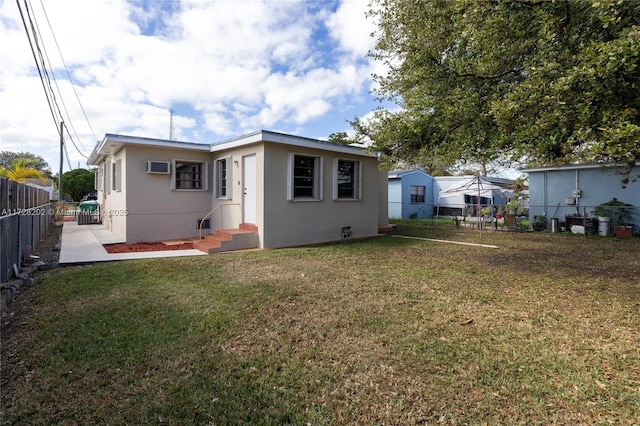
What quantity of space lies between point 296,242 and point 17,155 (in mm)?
52576

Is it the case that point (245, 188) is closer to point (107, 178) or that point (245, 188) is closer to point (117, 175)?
point (117, 175)

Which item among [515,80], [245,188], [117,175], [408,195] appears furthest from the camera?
[408,195]

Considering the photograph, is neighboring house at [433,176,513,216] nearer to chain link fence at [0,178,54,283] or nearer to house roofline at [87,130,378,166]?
house roofline at [87,130,378,166]

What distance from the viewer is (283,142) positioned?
7.79 m

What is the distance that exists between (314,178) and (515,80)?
499 cm

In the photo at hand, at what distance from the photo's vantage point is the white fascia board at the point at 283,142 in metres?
7.55

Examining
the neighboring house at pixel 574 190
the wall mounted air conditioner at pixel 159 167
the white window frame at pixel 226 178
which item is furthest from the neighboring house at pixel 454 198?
the wall mounted air conditioner at pixel 159 167

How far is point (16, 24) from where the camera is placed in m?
6.67

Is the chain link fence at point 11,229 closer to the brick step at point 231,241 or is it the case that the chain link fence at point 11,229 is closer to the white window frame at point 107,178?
the brick step at point 231,241

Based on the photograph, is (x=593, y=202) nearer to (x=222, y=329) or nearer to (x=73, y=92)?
(x=222, y=329)

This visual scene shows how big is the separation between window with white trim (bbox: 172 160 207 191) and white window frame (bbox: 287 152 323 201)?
302 cm

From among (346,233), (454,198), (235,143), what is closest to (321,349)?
(235,143)

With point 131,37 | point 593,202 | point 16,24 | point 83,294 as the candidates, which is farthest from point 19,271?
point 593,202

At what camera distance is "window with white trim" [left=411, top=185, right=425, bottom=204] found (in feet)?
64.1
